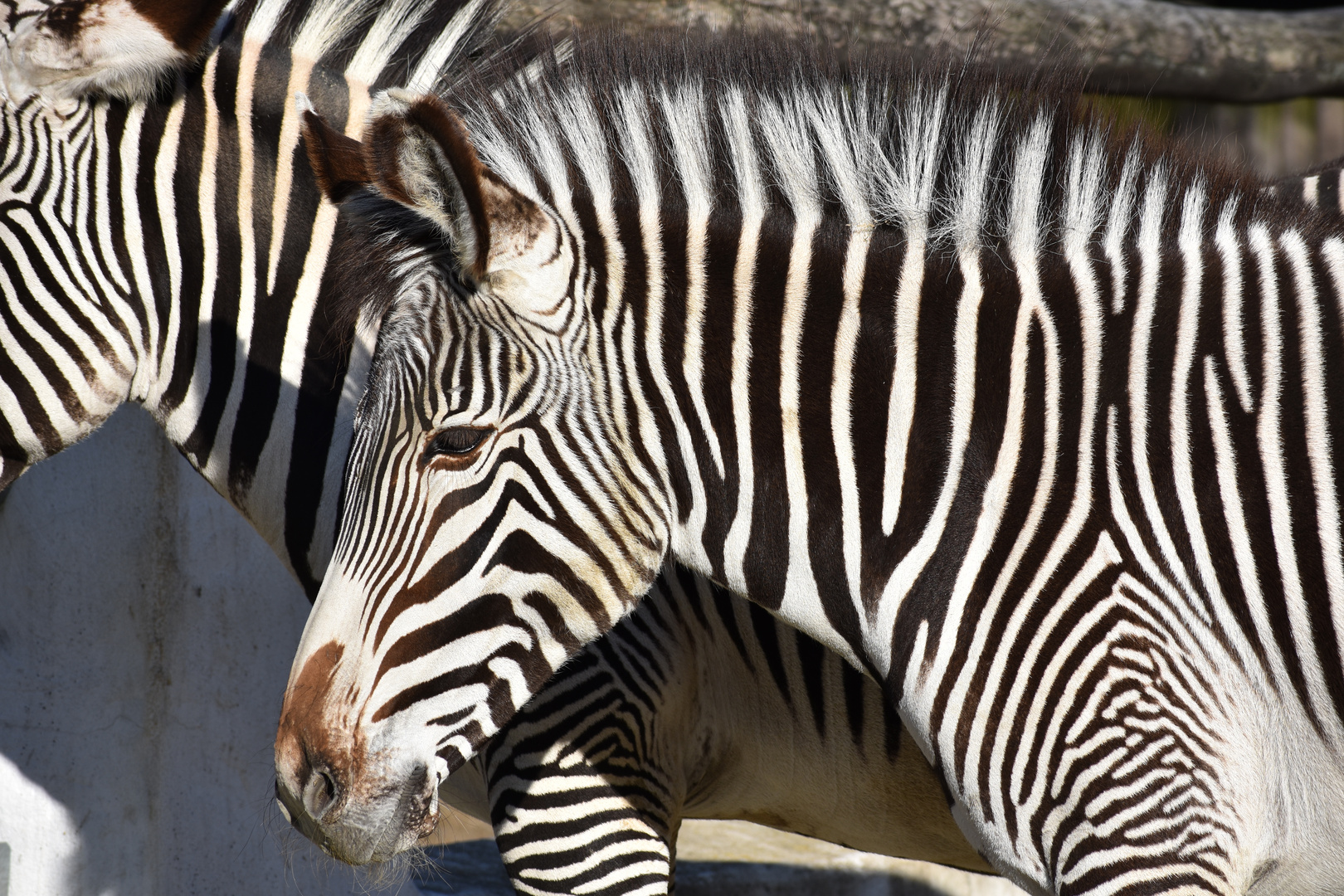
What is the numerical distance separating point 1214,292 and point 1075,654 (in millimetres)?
713

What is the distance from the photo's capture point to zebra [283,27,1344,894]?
189 cm

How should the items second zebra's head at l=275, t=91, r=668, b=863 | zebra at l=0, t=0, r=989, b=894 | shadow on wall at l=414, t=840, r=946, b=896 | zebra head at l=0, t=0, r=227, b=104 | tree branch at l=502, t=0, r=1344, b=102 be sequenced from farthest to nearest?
shadow on wall at l=414, t=840, r=946, b=896 → tree branch at l=502, t=0, r=1344, b=102 → zebra at l=0, t=0, r=989, b=894 → zebra head at l=0, t=0, r=227, b=104 → second zebra's head at l=275, t=91, r=668, b=863

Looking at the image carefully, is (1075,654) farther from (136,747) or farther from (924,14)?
(924,14)

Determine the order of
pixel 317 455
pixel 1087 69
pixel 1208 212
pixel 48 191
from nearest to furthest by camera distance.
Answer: pixel 1208 212 → pixel 1087 69 → pixel 48 191 → pixel 317 455

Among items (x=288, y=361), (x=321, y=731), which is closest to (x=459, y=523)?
(x=321, y=731)

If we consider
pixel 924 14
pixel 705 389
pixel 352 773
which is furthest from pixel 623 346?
pixel 924 14

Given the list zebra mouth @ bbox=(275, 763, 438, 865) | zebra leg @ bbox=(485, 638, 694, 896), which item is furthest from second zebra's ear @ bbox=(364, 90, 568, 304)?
zebra leg @ bbox=(485, 638, 694, 896)

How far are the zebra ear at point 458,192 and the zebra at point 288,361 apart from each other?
0.86m

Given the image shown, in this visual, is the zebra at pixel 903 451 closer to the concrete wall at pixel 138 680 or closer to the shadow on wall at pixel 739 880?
the concrete wall at pixel 138 680

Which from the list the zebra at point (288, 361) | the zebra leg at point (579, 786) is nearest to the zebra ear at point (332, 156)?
the zebra at point (288, 361)

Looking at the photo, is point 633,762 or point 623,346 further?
point 633,762

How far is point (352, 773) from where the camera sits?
6.55 feet

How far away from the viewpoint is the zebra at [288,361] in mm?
2723

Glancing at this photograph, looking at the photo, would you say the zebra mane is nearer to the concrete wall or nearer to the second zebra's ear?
the second zebra's ear
